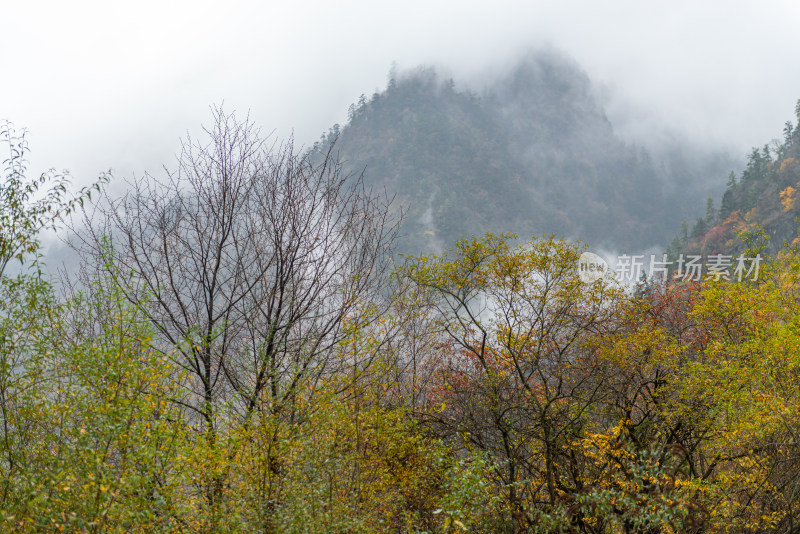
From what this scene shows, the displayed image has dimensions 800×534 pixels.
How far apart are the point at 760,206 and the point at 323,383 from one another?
261 feet

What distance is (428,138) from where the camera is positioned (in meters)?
172

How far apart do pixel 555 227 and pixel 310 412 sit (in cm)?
16821

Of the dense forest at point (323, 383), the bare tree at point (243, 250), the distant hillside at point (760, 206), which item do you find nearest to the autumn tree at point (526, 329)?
the dense forest at point (323, 383)

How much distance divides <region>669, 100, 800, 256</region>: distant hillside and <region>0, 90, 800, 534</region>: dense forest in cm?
5814

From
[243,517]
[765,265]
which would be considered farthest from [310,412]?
[765,265]

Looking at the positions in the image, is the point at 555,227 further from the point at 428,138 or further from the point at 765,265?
the point at 765,265

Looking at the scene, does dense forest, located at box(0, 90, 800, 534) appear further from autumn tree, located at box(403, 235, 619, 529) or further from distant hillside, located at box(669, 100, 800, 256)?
distant hillside, located at box(669, 100, 800, 256)

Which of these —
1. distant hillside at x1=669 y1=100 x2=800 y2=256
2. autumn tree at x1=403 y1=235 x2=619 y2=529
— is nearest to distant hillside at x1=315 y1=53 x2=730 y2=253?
distant hillside at x1=669 y1=100 x2=800 y2=256

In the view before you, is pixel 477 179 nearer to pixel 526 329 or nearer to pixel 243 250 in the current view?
pixel 526 329

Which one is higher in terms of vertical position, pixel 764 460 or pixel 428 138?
pixel 428 138

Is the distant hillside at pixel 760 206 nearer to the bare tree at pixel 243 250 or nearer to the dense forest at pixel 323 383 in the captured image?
the dense forest at pixel 323 383

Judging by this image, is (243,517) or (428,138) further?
(428,138)

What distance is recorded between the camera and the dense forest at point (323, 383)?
625 centimetres

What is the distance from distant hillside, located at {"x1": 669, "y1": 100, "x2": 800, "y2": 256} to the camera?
6681 cm
